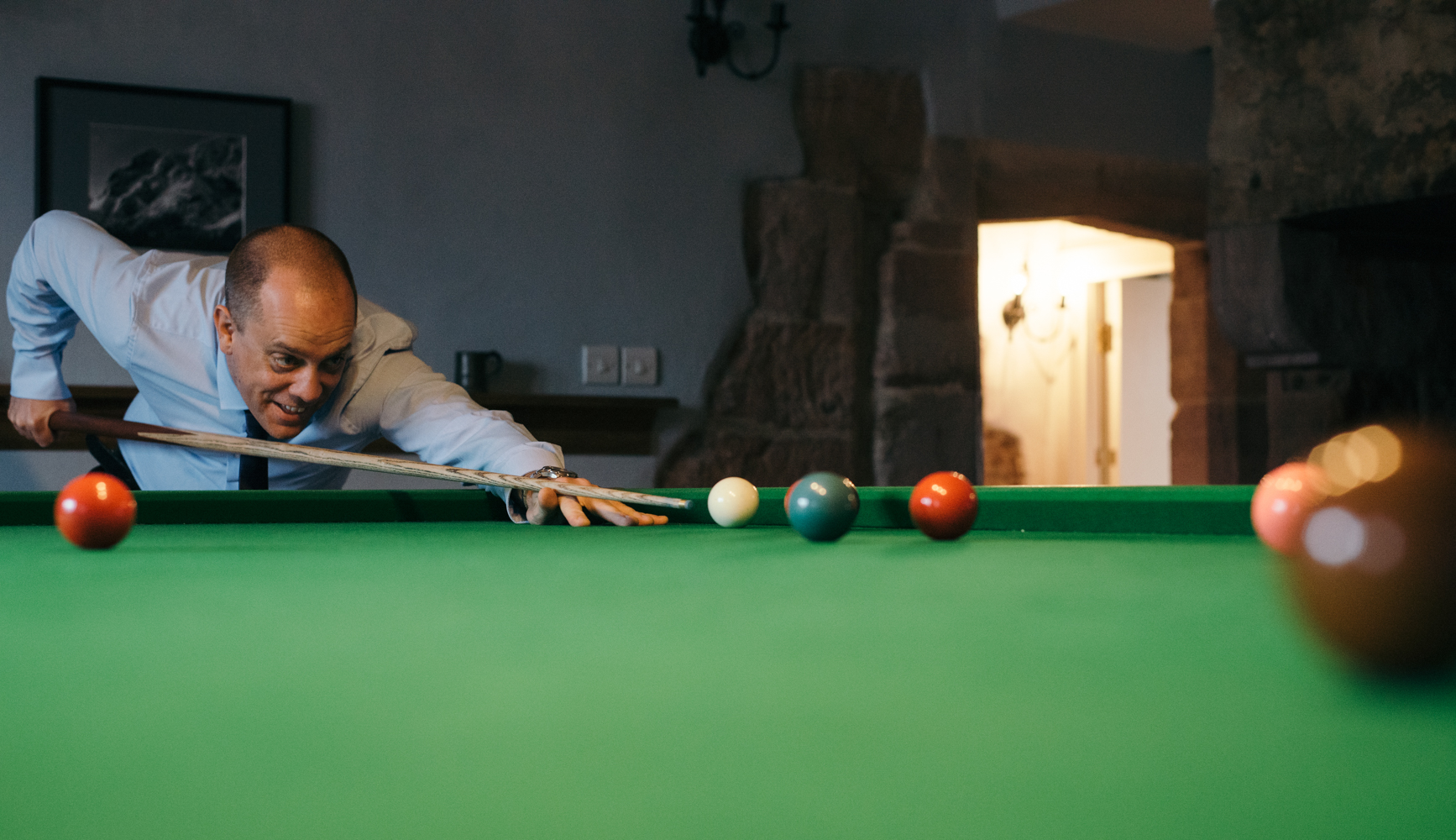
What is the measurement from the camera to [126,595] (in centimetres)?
100

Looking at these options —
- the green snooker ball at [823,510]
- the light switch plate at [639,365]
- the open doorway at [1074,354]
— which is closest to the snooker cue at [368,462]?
the green snooker ball at [823,510]

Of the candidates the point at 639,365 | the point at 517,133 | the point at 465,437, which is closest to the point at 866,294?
the point at 639,365

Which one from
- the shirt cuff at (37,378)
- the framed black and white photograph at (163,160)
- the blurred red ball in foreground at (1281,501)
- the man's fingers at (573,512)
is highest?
the framed black and white photograph at (163,160)

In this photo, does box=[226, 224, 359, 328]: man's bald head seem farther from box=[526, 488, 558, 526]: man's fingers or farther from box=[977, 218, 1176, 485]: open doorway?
box=[977, 218, 1176, 485]: open doorway

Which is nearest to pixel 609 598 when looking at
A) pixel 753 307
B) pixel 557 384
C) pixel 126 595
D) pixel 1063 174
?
pixel 126 595

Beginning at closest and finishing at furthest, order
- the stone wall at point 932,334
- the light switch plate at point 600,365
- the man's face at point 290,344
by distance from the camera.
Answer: the man's face at point 290,344 < the light switch plate at point 600,365 < the stone wall at point 932,334

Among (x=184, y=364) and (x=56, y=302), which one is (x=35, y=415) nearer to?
(x=56, y=302)

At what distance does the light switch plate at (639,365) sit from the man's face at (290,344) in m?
1.48

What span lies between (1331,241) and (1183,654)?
300 cm

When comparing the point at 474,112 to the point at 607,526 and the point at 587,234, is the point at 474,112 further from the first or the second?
the point at 607,526

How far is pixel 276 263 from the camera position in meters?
2.16

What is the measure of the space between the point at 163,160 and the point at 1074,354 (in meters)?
5.11

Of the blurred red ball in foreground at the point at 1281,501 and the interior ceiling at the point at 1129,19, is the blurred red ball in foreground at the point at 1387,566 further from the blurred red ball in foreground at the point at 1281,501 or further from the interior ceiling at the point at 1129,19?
the interior ceiling at the point at 1129,19

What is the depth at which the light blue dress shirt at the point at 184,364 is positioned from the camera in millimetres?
2375
